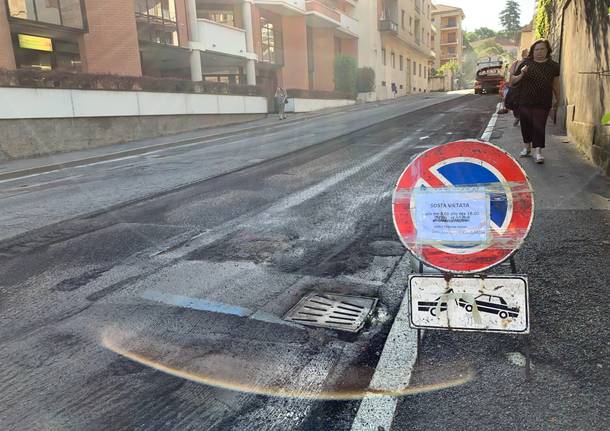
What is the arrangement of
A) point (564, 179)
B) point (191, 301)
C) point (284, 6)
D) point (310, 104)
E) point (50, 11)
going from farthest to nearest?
point (310, 104) → point (284, 6) → point (50, 11) → point (564, 179) → point (191, 301)

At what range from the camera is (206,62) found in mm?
31781

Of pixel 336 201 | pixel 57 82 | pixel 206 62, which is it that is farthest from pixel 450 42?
pixel 336 201

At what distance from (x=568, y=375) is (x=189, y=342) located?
2.17 m

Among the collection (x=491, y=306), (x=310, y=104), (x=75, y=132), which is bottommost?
(x=491, y=306)

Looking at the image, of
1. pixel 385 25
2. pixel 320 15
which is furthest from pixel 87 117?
pixel 385 25

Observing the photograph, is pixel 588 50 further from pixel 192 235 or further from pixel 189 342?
pixel 189 342

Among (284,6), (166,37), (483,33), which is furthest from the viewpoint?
(483,33)

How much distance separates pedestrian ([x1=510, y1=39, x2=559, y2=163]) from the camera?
7.44m

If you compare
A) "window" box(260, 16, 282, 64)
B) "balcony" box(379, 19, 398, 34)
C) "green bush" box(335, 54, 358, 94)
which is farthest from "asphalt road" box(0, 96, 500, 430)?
"balcony" box(379, 19, 398, 34)

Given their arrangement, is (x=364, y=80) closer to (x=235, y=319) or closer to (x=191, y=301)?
(x=191, y=301)

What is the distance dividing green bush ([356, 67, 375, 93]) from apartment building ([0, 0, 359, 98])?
4.65 meters

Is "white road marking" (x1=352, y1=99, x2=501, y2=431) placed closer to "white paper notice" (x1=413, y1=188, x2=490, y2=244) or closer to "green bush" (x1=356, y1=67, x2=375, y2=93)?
"white paper notice" (x1=413, y1=188, x2=490, y2=244)

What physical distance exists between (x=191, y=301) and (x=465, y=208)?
85.6 inches

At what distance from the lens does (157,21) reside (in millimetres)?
23969
